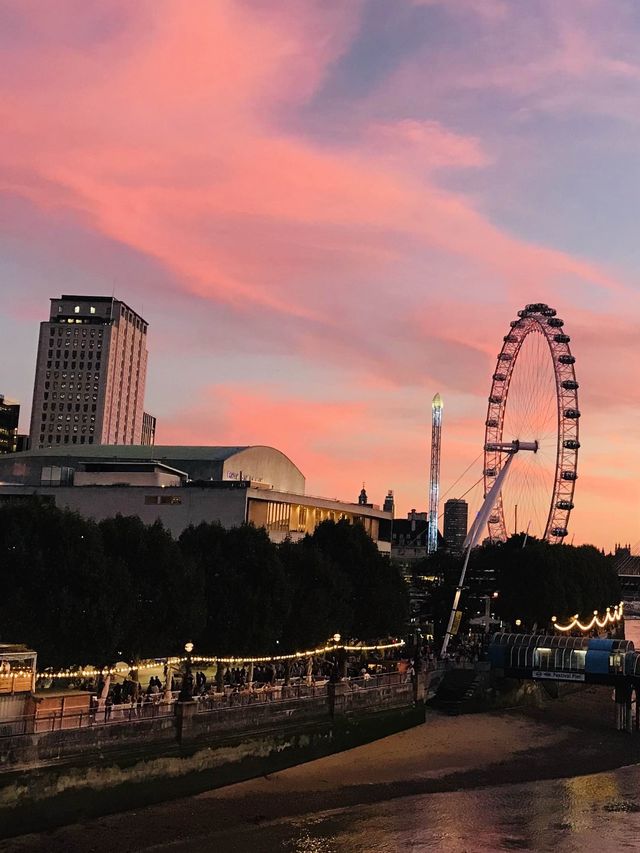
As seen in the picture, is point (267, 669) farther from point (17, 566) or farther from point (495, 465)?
point (495, 465)

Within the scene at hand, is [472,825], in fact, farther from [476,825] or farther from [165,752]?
[165,752]

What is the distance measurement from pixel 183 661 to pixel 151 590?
1056 centimetres

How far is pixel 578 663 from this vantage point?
2616 inches

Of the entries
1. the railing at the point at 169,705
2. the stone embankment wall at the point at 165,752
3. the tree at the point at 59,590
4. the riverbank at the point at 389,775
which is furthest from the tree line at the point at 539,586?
the tree at the point at 59,590

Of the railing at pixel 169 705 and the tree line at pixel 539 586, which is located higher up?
the tree line at pixel 539 586

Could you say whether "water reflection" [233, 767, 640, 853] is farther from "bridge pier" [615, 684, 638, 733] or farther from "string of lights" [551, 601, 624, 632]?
"string of lights" [551, 601, 624, 632]

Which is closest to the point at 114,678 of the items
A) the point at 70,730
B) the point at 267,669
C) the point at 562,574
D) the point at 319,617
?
the point at 267,669

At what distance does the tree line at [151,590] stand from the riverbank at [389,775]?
850 centimetres

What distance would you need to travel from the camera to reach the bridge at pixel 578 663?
64188mm

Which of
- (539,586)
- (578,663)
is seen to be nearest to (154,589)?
(578,663)

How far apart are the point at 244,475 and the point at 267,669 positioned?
232ft

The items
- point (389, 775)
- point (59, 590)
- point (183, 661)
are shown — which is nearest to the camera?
point (59, 590)

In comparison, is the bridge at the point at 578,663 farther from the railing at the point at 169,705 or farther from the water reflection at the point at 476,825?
the water reflection at the point at 476,825

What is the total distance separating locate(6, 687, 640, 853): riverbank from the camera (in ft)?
116
